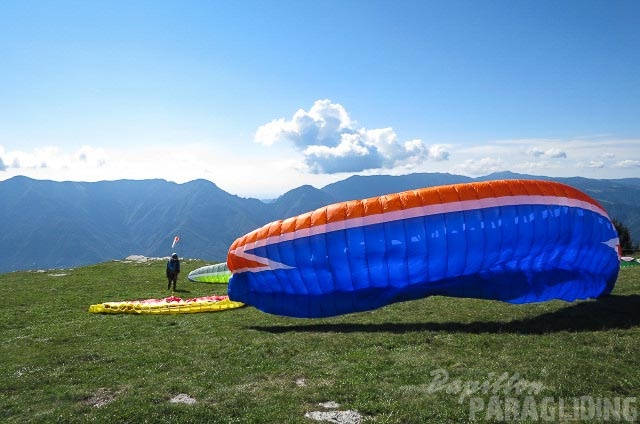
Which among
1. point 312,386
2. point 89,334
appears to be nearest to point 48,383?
point 89,334

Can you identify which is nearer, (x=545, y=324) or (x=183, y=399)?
(x=183, y=399)

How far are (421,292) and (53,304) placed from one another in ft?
69.5

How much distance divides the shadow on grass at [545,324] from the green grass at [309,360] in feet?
0.23

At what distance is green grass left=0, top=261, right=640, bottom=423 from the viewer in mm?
9734

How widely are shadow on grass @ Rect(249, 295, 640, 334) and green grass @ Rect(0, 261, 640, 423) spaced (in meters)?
0.07

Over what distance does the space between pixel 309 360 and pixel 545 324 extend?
840cm

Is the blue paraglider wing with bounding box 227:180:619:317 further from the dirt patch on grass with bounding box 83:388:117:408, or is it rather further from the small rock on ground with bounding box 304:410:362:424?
the dirt patch on grass with bounding box 83:388:117:408

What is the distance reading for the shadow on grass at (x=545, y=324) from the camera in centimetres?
1462

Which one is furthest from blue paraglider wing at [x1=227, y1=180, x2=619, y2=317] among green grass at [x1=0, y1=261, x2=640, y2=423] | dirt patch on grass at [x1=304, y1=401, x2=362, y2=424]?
dirt patch on grass at [x1=304, y1=401, x2=362, y2=424]

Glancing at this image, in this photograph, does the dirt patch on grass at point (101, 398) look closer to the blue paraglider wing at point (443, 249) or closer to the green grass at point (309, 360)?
the green grass at point (309, 360)

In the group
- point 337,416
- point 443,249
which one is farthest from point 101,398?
point 443,249

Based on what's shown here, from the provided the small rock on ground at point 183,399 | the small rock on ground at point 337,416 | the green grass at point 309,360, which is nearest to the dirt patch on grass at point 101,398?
the green grass at point 309,360

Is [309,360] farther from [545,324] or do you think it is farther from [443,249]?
[545,324]

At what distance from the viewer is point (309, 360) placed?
13.0 m
